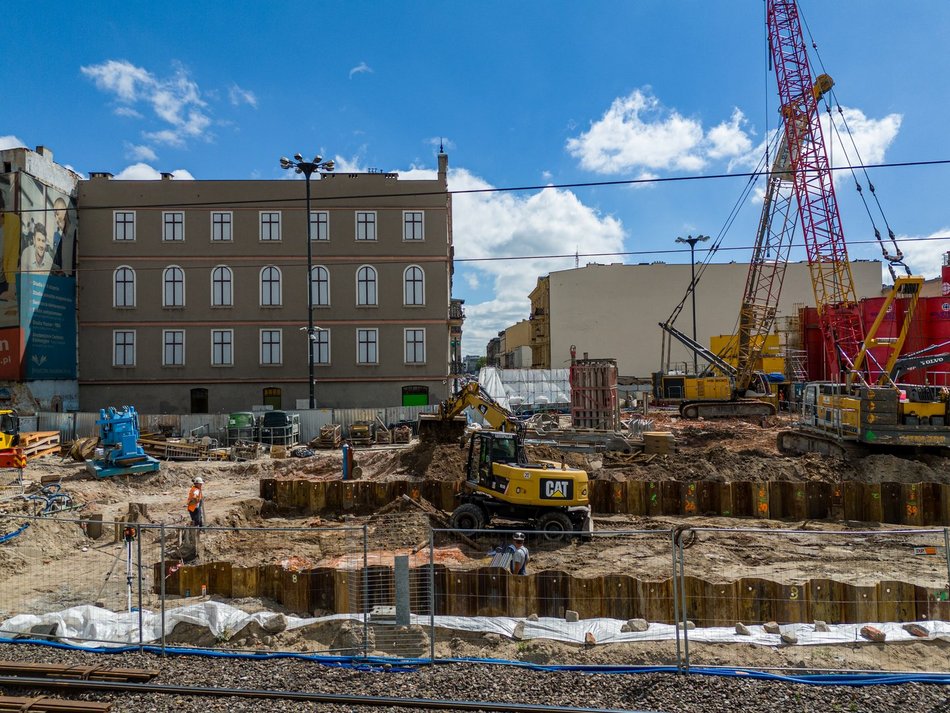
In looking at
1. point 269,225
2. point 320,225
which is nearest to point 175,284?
point 269,225

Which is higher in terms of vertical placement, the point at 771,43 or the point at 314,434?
the point at 771,43

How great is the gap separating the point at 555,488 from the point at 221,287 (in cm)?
2845

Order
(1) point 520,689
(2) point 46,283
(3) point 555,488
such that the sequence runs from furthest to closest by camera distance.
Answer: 1. (2) point 46,283
2. (3) point 555,488
3. (1) point 520,689

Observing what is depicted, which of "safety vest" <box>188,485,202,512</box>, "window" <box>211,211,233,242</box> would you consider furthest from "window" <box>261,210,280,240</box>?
"safety vest" <box>188,485,202,512</box>

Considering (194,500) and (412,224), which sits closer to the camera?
(194,500)

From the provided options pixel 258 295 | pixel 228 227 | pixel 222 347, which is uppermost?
pixel 228 227

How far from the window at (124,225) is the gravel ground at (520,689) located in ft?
109

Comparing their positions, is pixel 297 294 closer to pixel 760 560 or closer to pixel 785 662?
pixel 760 560

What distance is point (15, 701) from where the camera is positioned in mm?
6562

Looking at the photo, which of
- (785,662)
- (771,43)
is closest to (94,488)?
(785,662)

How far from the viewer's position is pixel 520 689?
6789mm

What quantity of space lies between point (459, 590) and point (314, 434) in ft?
72.2

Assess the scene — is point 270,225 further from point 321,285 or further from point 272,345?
point 272,345

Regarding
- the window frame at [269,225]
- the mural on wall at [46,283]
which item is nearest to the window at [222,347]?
the window frame at [269,225]
